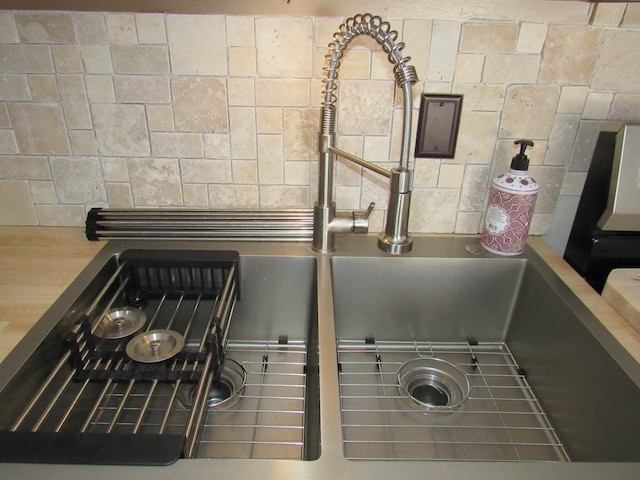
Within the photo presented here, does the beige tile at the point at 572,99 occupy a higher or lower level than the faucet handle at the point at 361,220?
higher

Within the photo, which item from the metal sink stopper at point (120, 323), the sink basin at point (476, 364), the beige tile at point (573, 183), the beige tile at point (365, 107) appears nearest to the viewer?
the sink basin at point (476, 364)

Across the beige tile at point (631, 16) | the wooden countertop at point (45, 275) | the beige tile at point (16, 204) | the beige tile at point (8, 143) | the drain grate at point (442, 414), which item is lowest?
the drain grate at point (442, 414)

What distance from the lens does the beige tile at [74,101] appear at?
0.98 metres

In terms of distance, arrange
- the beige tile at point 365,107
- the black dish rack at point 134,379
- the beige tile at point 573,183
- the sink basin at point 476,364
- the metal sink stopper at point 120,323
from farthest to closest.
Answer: the beige tile at point 573,183, the beige tile at point 365,107, the metal sink stopper at point 120,323, the sink basin at point 476,364, the black dish rack at point 134,379

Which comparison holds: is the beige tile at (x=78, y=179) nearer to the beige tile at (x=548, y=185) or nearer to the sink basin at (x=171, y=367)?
the sink basin at (x=171, y=367)

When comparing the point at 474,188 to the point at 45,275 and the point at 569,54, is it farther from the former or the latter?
the point at 45,275

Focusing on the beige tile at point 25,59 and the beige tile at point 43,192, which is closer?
the beige tile at point 25,59

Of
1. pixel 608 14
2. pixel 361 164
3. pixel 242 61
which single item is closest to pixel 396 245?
pixel 361 164

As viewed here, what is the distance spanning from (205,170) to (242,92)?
0.20 m

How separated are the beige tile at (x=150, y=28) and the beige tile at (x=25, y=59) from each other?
0.68 ft

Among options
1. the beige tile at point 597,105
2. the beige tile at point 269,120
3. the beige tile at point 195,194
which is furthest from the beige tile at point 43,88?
the beige tile at point 597,105

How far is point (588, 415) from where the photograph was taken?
2.56ft

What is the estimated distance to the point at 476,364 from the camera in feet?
3.31

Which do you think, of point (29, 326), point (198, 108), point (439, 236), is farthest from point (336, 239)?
point (29, 326)
